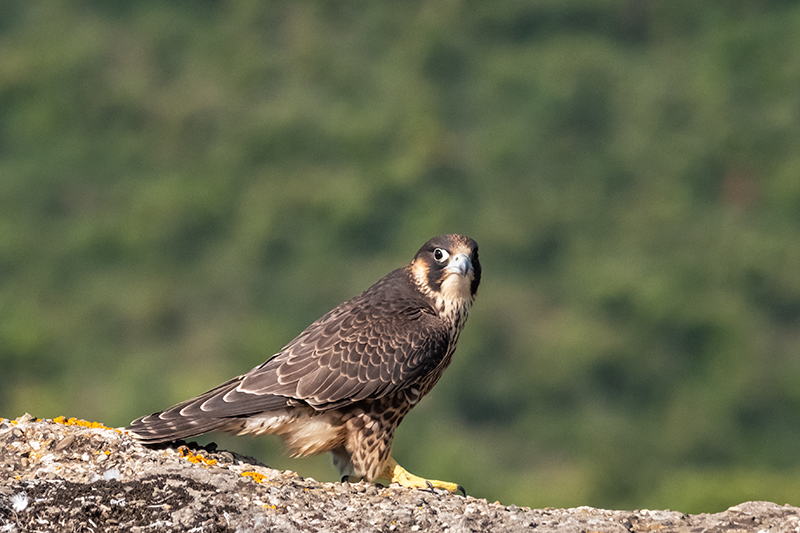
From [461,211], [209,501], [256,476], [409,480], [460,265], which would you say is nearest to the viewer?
[209,501]

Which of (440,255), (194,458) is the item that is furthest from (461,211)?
(194,458)

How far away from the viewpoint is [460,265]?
181 inches

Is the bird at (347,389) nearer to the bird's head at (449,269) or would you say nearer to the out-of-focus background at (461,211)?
the bird's head at (449,269)

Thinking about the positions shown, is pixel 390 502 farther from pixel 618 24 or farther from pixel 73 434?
pixel 618 24

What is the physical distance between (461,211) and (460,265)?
79.2 ft

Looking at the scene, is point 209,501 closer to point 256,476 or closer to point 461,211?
point 256,476

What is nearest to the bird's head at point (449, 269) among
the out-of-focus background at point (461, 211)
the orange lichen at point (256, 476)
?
the orange lichen at point (256, 476)

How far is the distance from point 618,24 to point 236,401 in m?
30.5

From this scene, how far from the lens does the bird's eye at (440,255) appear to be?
15.3ft

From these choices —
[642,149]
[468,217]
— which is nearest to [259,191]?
[468,217]

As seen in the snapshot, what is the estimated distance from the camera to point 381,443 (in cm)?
434

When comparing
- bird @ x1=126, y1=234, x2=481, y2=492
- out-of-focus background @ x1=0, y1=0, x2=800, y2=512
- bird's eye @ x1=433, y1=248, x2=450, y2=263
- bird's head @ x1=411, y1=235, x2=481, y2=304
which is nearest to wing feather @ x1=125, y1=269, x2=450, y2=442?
bird @ x1=126, y1=234, x2=481, y2=492

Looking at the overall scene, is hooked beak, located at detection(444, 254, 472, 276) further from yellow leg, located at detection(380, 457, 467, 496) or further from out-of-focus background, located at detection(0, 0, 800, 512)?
out-of-focus background, located at detection(0, 0, 800, 512)

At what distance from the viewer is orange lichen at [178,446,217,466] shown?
3867 millimetres
